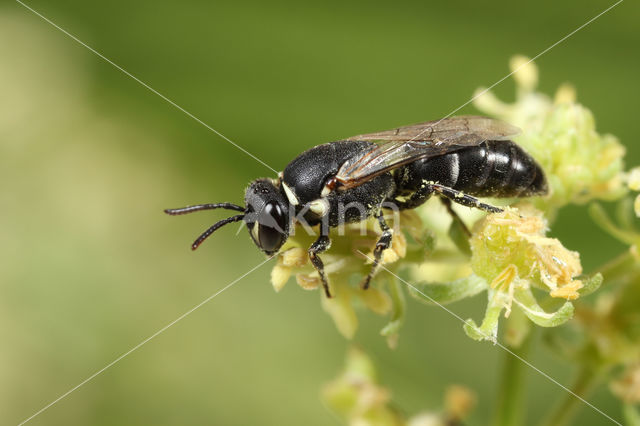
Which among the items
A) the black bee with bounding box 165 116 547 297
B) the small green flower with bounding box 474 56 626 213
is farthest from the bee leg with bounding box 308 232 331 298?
the small green flower with bounding box 474 56 626 213

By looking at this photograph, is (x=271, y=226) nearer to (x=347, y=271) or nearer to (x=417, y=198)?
(x=347, y=271)

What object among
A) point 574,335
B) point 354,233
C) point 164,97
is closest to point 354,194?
point 354,233

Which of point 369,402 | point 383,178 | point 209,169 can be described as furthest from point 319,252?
point 209,169

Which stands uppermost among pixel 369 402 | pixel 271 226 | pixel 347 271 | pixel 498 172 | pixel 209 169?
pixel 498 172

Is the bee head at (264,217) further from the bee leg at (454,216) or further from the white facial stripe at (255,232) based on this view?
the bee leg at (454,216)

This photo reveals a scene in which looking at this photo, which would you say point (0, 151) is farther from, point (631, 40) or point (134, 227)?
point (631, 40)

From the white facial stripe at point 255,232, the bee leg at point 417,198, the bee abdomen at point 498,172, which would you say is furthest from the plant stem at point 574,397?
the white facial stripe at point 255,232

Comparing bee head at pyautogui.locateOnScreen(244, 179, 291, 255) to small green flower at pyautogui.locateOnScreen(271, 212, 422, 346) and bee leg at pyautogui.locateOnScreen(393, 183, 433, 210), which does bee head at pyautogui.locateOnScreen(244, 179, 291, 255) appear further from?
bee leg at pyautogui.locateOnScreen(393, 183, 433, 210)
